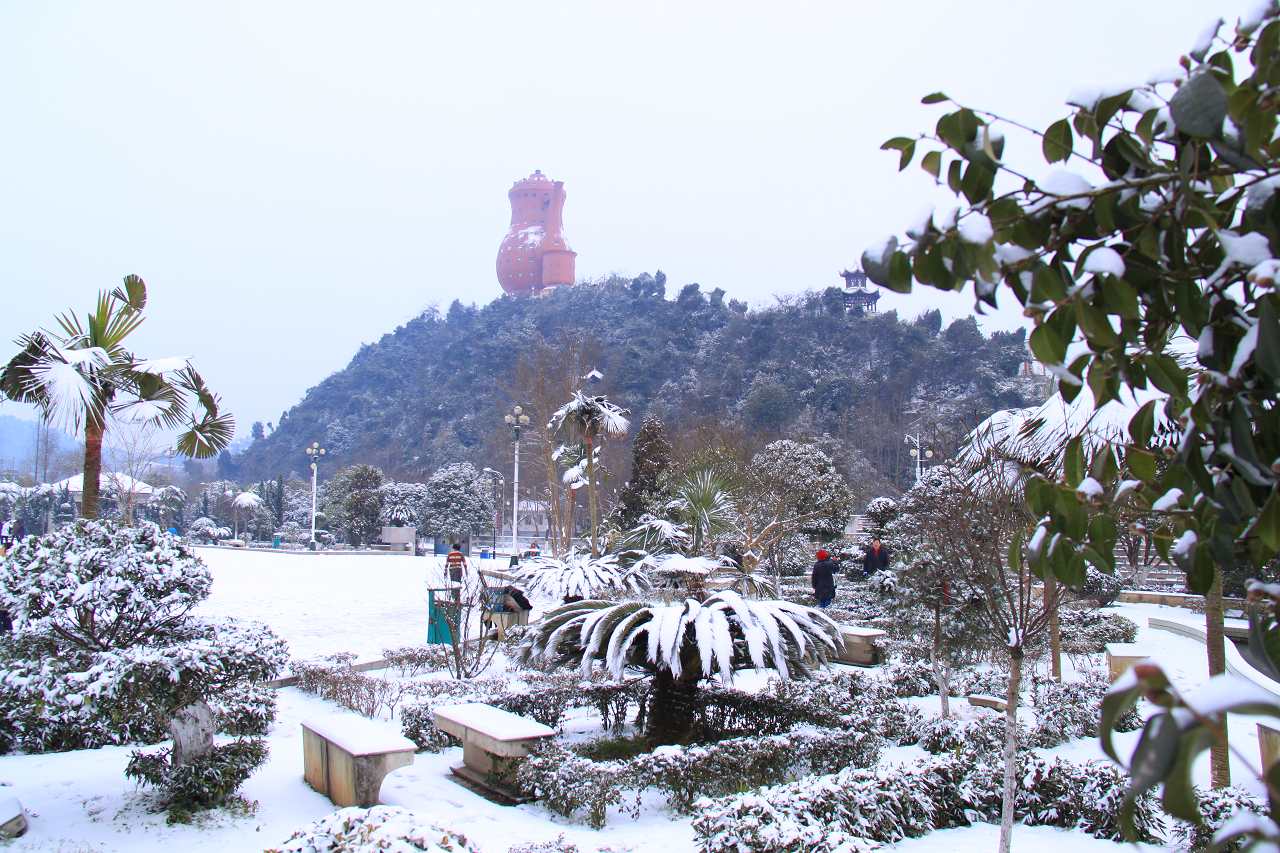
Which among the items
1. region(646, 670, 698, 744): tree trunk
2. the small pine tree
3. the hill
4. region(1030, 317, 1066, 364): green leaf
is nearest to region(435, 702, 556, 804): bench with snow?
region(646, 670, 698, 744): tree trunk

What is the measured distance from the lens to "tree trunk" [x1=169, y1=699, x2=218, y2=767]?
6617mm

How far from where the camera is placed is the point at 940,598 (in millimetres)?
10172

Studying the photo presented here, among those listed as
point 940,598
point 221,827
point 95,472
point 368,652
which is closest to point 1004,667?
point 940,598

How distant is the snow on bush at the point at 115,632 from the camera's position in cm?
616

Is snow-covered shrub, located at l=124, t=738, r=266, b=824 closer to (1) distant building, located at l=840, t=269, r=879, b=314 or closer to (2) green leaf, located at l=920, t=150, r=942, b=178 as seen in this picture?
(2) green leaf, located at l=920, t=150, r=942, b=178

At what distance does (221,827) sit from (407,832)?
2.55 meters

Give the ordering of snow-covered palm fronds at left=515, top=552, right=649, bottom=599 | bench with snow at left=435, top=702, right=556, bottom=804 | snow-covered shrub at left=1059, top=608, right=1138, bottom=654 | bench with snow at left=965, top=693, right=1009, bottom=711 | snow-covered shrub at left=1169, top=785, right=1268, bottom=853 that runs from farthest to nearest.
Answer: snow-covered shrub at left=1059, top=608, right=1138, bottom=654, snow-covered palm fronds at left=515, top=552, right=649, bottom=599, bench with snow at left=965, top=693, right=1009, bottom=711, bench with snow at left=435, top=702, right=556, bottom=804, snow-covered shrub at left=1169, top=785, right=1268, bottom=853

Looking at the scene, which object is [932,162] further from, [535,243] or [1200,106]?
[535,243]

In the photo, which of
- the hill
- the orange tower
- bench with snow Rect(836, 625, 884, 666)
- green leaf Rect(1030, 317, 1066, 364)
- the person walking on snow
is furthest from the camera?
the orange tower

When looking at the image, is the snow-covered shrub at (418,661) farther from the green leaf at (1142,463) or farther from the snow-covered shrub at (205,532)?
the snow-covered shrub at (205,532)

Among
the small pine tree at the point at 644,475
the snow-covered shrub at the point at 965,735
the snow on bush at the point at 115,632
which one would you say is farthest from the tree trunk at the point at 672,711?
the small pine tree at the point at 644,475

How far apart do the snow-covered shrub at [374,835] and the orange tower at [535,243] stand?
115 metres

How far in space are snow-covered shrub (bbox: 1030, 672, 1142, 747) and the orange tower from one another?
110 metres

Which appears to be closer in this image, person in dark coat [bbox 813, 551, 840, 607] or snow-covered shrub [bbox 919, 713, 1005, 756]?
snow-covered shrub [bbox 919, 713, 1005, 756]
